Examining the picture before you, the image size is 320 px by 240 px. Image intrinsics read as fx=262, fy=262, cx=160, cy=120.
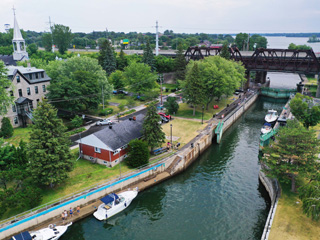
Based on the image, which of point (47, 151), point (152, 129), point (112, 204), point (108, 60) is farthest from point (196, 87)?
point (108, 60)

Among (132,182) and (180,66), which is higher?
(180,66)

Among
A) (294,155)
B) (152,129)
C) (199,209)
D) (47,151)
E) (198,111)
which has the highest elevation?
(152,129)

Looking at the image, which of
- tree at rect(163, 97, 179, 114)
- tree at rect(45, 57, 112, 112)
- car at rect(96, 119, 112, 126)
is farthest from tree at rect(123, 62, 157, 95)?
car at rect(96, 119, 112, 126)

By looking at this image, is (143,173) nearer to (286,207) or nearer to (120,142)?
(120,142)

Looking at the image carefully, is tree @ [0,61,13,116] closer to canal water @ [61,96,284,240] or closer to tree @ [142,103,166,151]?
tree @ [142,103,166,151]

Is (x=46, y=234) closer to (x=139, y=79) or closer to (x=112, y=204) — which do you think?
(x=112, y=204)

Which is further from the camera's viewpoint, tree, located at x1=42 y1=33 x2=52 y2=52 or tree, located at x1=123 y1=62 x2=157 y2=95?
tree, located at x1=42 y1=33 x2=52 y2=52

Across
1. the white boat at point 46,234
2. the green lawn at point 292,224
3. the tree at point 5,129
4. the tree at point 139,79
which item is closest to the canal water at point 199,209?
the white boat at point 46,234
